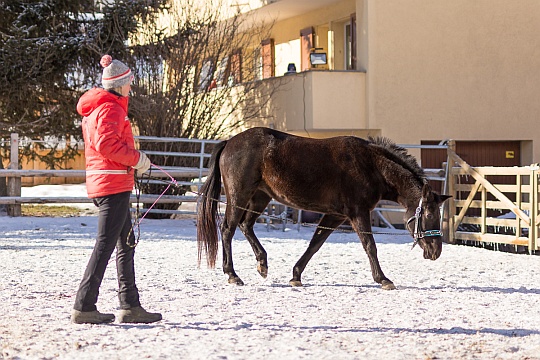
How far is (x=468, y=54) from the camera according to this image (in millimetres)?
21203

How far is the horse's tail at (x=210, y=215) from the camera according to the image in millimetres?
9930

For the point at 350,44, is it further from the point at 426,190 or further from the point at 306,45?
the point at 426,190

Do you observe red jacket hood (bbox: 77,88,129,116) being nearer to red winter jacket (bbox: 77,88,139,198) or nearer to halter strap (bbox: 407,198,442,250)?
red winter jacket (bbox: 77,88,139,198)

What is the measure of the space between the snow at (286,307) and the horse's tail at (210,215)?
0.34 m

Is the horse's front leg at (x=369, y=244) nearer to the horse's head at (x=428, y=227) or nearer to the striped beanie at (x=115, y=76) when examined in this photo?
the horse's head at (x=428, y=227)

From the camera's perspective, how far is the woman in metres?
7.20

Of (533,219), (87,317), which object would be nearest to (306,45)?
(533,219)

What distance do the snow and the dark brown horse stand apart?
458mm

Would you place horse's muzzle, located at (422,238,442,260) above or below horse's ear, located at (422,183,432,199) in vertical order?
below

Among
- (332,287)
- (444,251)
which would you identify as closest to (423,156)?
(444,251)

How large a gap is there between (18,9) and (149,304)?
14.6 metres

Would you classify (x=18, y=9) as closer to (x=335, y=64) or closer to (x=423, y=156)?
(x=335, y=64)

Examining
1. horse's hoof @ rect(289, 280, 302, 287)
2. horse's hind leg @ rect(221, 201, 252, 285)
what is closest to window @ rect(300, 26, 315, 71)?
horse's hind leg @ rect(221, 201, 252, 285)

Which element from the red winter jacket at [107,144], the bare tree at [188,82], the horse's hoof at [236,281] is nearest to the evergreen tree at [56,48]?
the bare tree at [188,82]
